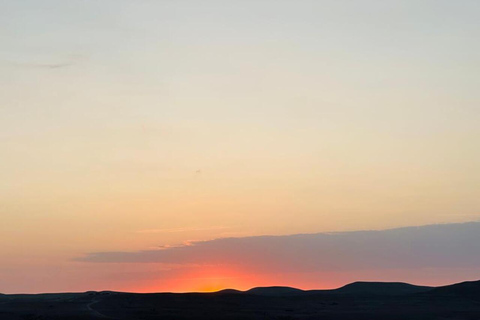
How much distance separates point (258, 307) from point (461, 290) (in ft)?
159

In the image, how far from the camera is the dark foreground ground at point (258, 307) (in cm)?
10906

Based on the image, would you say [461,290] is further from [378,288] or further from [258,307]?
[258,307]

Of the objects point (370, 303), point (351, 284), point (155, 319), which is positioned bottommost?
point (155, 319)

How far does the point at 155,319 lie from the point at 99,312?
412 inches

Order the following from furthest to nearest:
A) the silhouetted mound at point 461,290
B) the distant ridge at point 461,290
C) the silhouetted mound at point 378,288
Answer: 1. the silhouetted mound at point 378,288
2. the distant ridge at point 461,290
3. the silhouetted mound at point 461,290

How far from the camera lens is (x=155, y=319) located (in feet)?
339

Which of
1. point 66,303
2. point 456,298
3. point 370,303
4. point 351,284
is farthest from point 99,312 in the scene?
point 351,284

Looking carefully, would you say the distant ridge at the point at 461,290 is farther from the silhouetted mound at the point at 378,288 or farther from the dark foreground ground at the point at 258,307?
the silhouetted mound at the point at 378,288

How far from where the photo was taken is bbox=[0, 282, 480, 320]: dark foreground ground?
109m

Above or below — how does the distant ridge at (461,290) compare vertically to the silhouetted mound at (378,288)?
below

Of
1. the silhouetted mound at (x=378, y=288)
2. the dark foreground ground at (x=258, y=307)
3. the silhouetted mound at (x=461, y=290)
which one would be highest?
the silhouetted mound at (x=378, y=288)

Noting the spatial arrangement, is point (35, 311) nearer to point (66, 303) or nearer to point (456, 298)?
point (66, 303)

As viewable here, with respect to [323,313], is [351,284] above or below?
above

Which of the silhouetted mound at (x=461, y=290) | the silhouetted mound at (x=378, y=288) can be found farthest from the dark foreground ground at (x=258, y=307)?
the silhouetted mound at (x=378, y=288)
